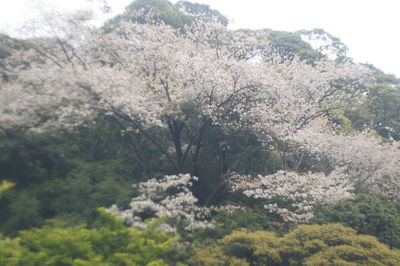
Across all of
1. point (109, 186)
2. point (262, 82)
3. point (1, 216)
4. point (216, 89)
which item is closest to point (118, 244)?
point (109, 186)

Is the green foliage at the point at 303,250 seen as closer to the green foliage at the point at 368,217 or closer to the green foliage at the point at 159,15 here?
the green foliage at the point at 368,217

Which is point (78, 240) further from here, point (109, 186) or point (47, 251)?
point (109, 186)

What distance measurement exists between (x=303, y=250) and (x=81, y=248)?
15.8 feet

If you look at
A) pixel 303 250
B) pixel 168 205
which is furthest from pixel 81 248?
pixel 303 250

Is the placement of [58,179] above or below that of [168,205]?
above

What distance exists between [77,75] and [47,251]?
6.54m

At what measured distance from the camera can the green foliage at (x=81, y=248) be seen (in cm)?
421

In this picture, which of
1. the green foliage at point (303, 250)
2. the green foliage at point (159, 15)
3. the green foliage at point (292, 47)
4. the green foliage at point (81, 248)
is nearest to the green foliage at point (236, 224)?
the green foliage at point (303, 250)

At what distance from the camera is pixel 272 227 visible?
9320mm

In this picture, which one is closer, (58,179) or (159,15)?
(58,179)

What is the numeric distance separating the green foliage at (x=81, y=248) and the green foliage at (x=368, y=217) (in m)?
6.24

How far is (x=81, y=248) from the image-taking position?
4574 millimetres

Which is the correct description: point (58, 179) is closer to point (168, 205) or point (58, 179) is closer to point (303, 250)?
point (168, 205)

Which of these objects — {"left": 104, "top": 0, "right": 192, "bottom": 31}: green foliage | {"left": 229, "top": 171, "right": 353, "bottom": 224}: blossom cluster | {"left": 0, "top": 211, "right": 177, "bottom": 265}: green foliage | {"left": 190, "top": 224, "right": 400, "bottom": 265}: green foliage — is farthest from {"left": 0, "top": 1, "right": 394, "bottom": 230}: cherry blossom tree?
{"left": 104, "top": 0, "right": 192, "bottom": 31}: green foliage
